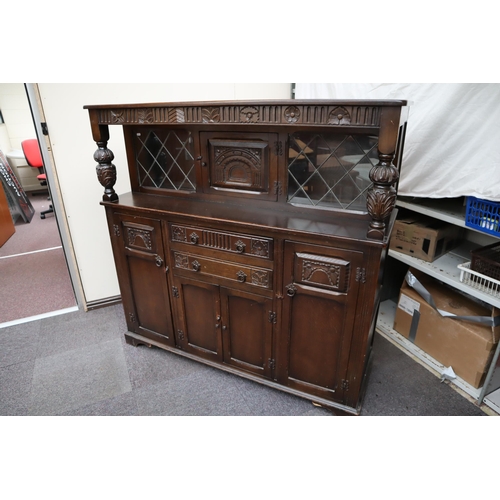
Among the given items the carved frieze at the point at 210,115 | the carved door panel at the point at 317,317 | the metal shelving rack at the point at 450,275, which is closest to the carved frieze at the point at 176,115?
the carved frieze at the point at 210,115

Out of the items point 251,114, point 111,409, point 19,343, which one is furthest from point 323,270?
point 19,343

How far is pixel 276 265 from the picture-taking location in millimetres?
1545

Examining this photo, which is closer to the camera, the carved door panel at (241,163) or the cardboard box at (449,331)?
the carved door panel at (241,163)

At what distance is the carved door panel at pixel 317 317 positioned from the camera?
56.4 inches

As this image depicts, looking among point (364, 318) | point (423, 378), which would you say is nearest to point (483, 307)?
point (423, 378)

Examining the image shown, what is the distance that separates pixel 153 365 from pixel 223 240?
99 centimetres

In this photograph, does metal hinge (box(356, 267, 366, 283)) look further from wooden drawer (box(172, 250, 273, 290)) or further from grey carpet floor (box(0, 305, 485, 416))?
grey carpet floor (box(0, 305, 485, 416))

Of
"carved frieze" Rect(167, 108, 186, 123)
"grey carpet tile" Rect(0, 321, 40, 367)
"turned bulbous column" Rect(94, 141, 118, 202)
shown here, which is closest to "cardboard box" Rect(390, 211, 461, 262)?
"carved frieze" Rect(167, 108, 186, 123)

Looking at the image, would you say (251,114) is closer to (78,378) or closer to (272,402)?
(272,402)

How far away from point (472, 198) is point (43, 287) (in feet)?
10.3

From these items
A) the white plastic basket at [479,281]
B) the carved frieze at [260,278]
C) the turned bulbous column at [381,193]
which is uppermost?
the turned bulbous column at [381,193]

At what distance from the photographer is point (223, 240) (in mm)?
1634

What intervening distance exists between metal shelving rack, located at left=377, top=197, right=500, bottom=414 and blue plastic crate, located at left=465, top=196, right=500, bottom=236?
0.18 feet

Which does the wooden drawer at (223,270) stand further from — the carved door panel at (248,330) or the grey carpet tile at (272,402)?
the grey carpet tile at (272,402)
